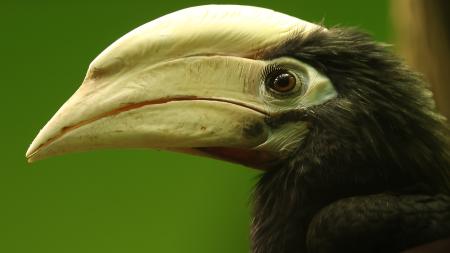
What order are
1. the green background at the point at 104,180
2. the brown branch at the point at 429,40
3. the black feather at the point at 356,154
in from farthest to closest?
the green background at the point at 104,180 → the brown branch at the point at 429,40 → the black feather at the point at 356,154

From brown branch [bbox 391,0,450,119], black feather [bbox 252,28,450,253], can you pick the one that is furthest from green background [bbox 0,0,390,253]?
black feather [bbox 252,28,450,253]

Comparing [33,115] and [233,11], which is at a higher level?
[233,11]

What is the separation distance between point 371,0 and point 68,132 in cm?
96

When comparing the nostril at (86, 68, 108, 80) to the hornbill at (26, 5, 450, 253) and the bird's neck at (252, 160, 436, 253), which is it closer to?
the hornbill at (26, 5, 450, 253)

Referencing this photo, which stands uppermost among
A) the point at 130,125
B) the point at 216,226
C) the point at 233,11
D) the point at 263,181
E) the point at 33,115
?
the point at 233,11

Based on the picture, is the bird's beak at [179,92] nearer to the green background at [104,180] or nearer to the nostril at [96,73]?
the nostril at [96,73]

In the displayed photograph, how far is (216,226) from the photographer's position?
1.63 meters

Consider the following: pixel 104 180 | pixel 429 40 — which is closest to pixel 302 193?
pixel 429 40

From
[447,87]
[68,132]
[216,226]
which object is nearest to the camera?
[68,132]

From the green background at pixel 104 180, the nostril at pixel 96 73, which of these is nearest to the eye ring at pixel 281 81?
the nostril at pixel 96 73

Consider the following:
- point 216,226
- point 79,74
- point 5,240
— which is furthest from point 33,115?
point 216,226

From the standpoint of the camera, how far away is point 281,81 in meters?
0.90

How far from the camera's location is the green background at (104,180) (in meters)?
1.63

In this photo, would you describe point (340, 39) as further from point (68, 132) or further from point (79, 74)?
point (79, 74)
